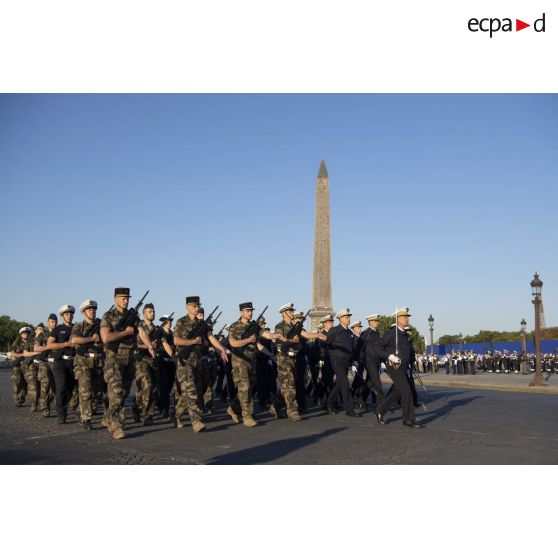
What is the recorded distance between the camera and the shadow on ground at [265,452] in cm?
698

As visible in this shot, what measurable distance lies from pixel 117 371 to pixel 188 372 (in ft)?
3.56

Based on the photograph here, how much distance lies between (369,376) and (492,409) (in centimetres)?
268

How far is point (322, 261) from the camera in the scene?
3356 centimetres

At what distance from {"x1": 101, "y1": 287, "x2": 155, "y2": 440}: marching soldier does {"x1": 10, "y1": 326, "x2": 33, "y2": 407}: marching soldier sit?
21.1 feet

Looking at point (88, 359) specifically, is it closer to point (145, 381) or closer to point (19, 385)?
point (145, 381)

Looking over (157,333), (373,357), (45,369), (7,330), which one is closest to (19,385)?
(45,369)

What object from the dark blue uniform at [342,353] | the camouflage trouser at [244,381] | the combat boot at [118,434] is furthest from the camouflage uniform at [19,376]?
the dark blue uniform at [342,353]

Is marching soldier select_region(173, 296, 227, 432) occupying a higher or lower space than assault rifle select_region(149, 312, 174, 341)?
lower

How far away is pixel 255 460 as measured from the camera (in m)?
6.98

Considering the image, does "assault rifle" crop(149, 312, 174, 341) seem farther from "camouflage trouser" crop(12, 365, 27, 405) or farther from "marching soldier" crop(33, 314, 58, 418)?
"camouflage trouser" crop(12, 365, 27, 405)

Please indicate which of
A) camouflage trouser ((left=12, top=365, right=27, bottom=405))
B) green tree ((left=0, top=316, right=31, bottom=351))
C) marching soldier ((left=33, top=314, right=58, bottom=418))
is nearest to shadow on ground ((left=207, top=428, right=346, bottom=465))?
marching soldier ((left=33, top=314, right=58, bottom=418))

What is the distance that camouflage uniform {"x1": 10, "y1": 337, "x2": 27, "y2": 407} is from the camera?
15453mm

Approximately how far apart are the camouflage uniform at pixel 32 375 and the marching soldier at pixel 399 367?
790 cm

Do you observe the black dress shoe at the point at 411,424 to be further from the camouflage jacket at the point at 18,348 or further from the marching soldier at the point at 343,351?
A: the camouflage jacket at the point at 18,348
